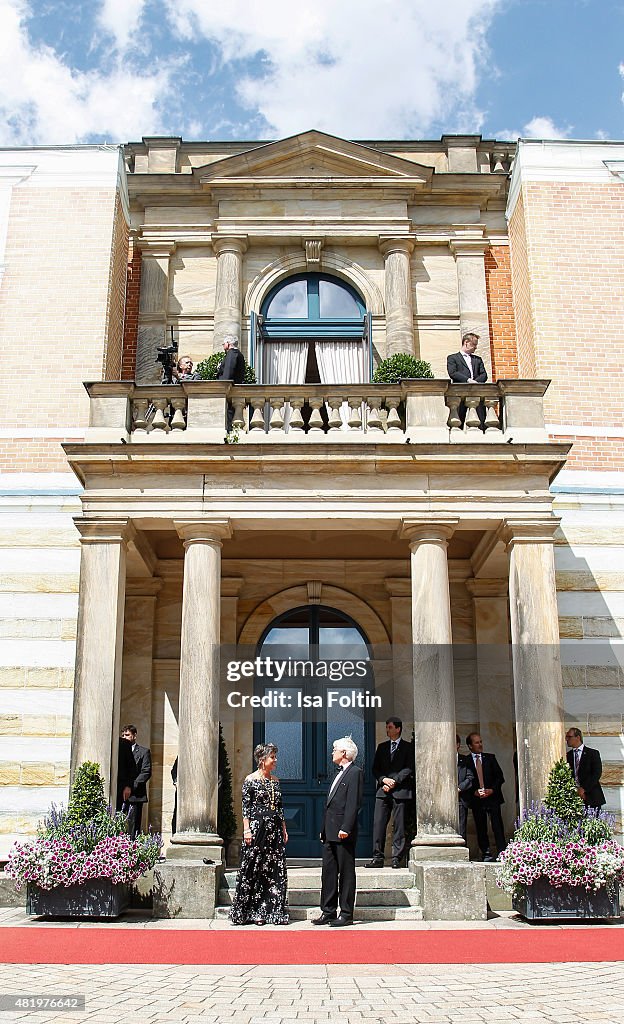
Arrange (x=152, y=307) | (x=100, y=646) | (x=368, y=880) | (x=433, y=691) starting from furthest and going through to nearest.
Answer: (x=152, y=307) → (x=100, y=646) → (x=433, y=691) → (x=368, y=880)

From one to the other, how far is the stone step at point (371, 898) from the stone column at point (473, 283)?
8.30m

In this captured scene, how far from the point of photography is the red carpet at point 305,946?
27.1 ft

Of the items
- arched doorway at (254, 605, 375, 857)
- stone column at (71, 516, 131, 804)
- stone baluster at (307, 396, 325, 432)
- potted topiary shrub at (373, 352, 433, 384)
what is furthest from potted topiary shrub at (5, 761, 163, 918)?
potted topiary shrub at (373, 352, 433, 384)

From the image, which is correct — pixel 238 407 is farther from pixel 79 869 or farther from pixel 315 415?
pixel 79 869

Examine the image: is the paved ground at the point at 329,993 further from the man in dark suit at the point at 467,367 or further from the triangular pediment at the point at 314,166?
the triangular pediment at the point at 314,166

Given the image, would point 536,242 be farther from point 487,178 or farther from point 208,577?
point 208,577

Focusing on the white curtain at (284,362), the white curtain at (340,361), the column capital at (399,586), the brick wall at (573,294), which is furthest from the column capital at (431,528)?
the white curtain at (284,362)

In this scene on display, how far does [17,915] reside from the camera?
1071 centimetres

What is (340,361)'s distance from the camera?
16406 millimetres

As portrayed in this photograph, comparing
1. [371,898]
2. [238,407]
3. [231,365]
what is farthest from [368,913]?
[231,365]

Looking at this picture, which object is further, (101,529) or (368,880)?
(101,529)

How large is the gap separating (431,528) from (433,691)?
1.96m

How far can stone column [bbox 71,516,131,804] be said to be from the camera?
38.0ft

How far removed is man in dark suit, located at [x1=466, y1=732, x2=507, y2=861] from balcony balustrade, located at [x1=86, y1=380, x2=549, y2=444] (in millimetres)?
4243
